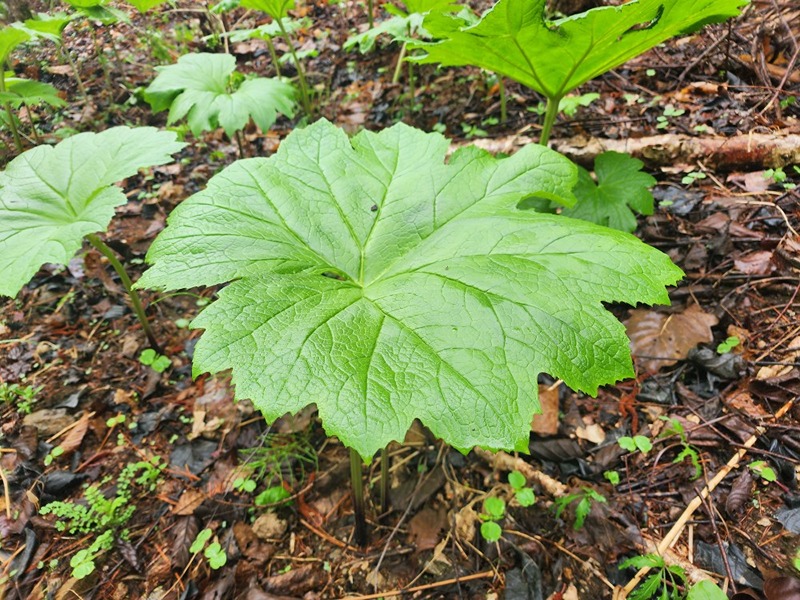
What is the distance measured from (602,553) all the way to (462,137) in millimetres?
2806

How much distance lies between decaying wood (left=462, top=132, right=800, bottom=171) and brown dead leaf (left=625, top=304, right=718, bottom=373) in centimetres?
109

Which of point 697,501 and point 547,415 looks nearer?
point 697,501

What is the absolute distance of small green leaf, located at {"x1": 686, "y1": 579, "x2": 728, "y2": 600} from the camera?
1366mm

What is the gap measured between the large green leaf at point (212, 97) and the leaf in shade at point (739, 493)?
3.14m

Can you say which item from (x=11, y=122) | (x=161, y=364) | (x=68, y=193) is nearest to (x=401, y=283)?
(x=161, y=364)

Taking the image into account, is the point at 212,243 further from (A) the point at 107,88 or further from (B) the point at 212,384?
(A) the point at 107,88

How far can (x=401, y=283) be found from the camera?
4.79 feet

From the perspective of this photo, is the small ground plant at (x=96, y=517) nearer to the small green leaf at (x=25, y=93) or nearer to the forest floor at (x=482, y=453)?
the forest floor at (x=482, y=453)

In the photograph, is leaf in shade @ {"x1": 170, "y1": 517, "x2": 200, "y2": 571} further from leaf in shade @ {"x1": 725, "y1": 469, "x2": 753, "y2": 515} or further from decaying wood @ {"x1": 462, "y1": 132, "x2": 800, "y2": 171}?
decaying wood @ {"x1": 462, "y1": 132, "x2": 800, "y2": 171}

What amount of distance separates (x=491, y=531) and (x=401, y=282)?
3.17 feet

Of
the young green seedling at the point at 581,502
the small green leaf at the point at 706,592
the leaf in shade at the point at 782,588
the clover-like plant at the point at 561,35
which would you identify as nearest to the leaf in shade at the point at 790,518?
the leaf in shade at the point at 782,588

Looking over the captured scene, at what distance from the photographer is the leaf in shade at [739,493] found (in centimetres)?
159

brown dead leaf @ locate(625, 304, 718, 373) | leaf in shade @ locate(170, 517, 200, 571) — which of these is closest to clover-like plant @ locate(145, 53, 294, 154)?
leaf in shade @ locate(170, 517, 200, 571)

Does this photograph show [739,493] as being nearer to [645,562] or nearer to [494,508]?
[645,562]
